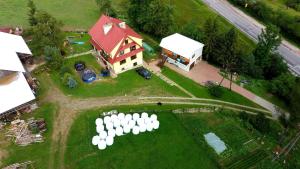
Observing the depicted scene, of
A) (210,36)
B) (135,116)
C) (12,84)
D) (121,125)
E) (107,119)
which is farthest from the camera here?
(210,36)

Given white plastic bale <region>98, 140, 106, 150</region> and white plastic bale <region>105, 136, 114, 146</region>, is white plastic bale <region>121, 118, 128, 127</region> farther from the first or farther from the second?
white plastic bale <region>98, 140, 106, 150</region>

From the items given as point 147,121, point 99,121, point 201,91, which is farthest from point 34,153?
point 201,91

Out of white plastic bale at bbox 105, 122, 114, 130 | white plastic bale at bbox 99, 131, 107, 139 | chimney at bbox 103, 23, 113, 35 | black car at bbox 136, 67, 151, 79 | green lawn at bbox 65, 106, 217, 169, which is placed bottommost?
green lawn at bbox 65, 106, 217, 169

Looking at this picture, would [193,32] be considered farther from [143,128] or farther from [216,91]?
[143,128]

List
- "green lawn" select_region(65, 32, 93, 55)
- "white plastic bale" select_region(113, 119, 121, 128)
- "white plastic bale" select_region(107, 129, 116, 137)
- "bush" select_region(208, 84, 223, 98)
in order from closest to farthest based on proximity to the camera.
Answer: "white plastic bale" select_region(107, 129, 116, 137) < "white plastic bale" select_region(113, 119, 121, 128) < "bush" select_region(208, 84, 223, 98) < "green lawn" select_region(65, 32, 93, 55)

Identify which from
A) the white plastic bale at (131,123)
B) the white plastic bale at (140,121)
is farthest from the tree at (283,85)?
the white plastic bale at (131,123)

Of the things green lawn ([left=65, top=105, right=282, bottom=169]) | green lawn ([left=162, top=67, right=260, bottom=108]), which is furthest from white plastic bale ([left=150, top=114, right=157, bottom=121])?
green lawn ([left=162, top=67, right=260, bottom=108])
